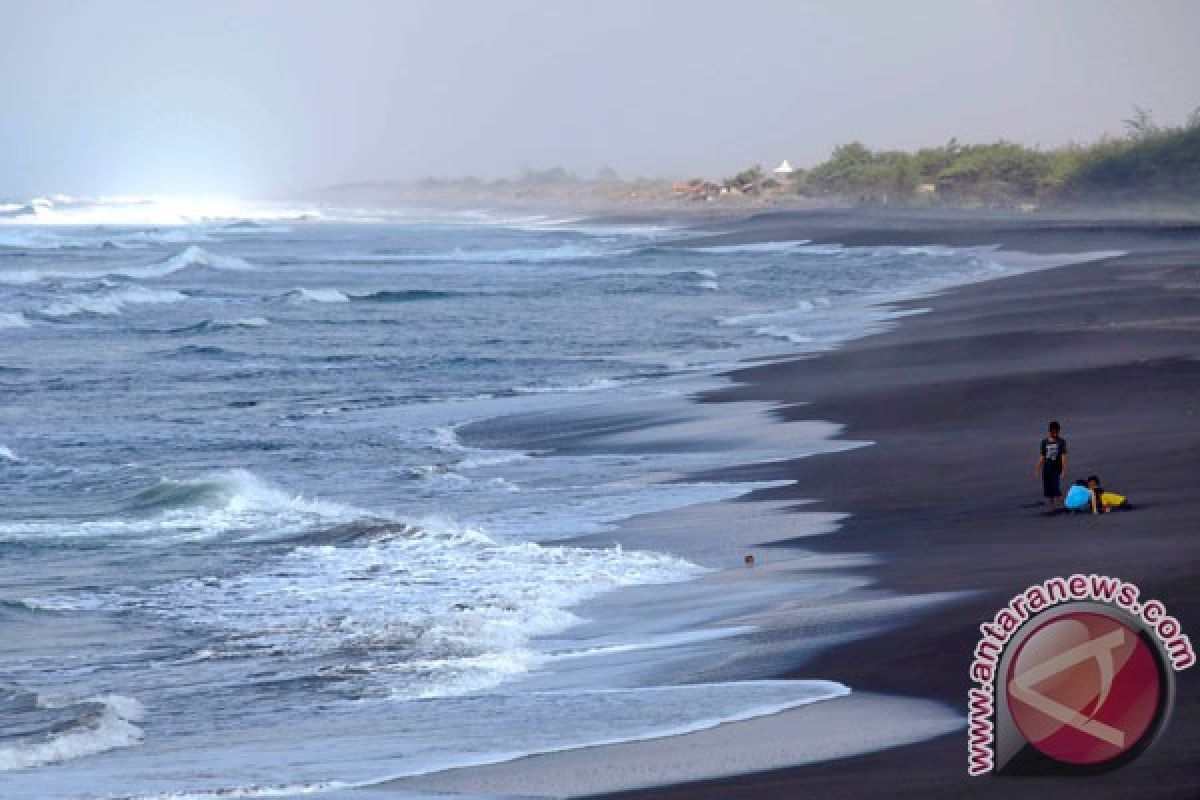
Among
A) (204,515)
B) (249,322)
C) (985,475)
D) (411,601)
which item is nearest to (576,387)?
(204,515)

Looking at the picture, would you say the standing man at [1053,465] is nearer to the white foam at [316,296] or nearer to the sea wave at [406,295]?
the sea wave at [406,295]

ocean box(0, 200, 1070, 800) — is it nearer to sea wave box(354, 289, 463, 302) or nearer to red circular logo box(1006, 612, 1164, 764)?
red circular logo box(1006, 612, 1164, 764)

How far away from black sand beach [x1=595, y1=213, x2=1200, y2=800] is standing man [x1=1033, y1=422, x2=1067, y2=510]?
0.88 feet

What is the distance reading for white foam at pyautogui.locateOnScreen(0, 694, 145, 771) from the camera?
8898 mm

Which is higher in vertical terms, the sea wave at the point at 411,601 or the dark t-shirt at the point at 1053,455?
the dark t-shirt at the point at 1053,455

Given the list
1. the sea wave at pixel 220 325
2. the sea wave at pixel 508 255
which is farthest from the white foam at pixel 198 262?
the sea wave at pixel 220 325

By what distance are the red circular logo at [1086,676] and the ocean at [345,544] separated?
3.04m

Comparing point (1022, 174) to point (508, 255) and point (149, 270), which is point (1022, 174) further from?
point (149, 270)

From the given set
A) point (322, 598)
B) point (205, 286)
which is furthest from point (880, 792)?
point (205, 286)

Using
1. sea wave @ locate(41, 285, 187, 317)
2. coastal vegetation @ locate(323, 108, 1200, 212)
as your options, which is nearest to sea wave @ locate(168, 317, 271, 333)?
sea wave @ locate(41, 285, 187, 317)

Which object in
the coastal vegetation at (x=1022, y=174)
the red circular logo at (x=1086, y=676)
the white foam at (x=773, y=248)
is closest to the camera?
the red circular logo at (x=1086, y=676)

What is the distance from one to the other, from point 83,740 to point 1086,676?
5263 millimetres

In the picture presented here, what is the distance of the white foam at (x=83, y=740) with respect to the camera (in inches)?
350

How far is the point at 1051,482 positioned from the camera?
13180mm
